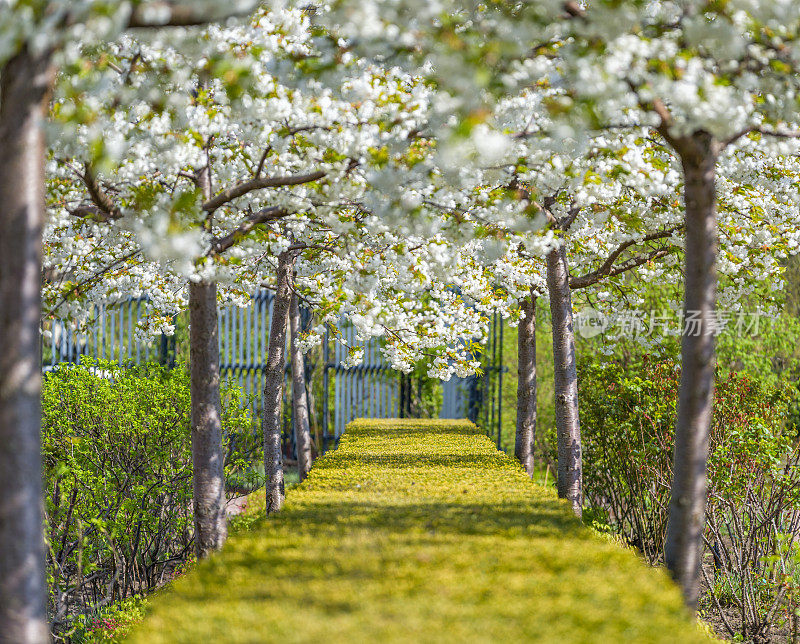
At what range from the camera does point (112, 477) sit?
840 cm

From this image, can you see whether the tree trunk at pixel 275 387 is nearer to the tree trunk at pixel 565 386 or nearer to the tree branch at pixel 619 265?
the tree trunk at pixel 565 386

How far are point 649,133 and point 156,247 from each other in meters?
3.65

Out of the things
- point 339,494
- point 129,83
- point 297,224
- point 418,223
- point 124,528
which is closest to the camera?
point 129,83

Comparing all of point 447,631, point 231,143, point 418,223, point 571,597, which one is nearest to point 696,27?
point 418,223

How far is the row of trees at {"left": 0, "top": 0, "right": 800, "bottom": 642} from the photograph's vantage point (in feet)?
10.0

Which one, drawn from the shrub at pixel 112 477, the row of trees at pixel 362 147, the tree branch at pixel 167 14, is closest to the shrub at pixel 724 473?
the row of trees at pixel 362 147

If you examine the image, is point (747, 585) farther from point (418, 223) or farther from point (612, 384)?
point (418, 223)

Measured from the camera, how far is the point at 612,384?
9.26 metres

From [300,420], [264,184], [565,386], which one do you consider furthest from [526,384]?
[264,184]

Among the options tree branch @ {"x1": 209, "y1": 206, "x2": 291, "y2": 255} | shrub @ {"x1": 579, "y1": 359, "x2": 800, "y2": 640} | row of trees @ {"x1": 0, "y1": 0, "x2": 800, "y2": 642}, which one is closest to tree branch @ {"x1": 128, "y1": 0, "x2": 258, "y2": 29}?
row of trees @ {"x1": 0, "y1": 0, "x2": 800, "y2": 642}

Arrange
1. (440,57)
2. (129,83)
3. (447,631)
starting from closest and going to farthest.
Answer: (447,631)
(440,57)
(129,83)

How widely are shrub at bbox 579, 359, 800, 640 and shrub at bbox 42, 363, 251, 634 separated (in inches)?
183

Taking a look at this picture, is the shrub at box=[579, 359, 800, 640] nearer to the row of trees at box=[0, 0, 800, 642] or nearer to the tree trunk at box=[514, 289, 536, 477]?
the tree trunk at box=[514, 289, 536, 477]

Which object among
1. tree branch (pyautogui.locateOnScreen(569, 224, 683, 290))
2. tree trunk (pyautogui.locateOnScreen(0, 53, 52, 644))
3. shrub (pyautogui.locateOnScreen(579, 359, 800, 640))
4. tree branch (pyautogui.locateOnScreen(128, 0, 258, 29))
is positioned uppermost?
tree branch (pyautogui.locateOnScreen(128, 0, 258, 29))
